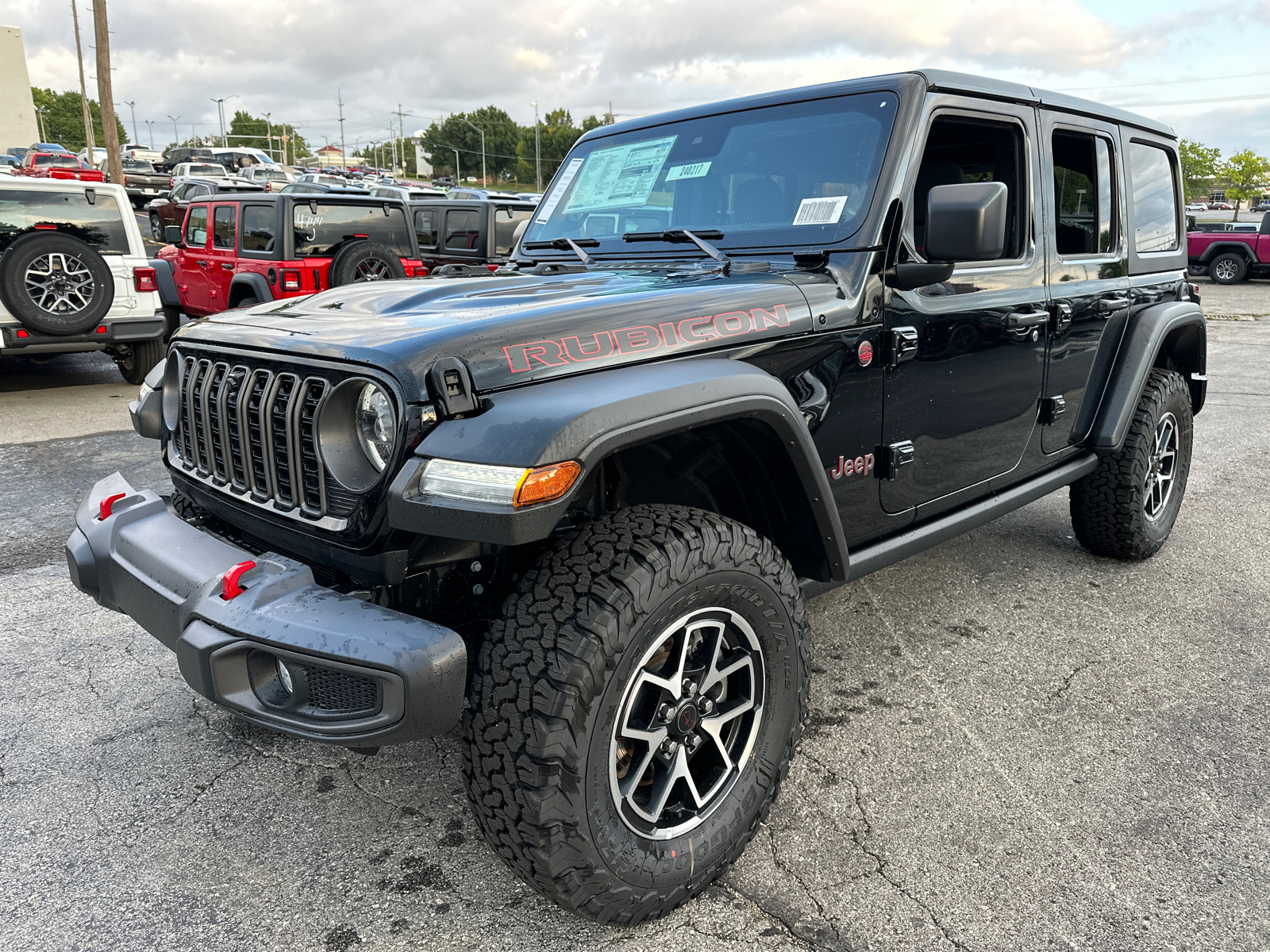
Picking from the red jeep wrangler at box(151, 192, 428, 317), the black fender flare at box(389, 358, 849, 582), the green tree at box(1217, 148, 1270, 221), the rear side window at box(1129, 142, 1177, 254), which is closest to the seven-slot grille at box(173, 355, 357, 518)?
the black fender flare at box(389, 358, 849, 582)

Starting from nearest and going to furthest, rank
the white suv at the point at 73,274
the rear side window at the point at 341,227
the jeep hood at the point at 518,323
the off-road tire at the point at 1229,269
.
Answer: the jeep hood at the point at 518,323
the white suv at the point at 73,274
the rear side window at the point at 341,227
the off-road tire at the point at 1229,269

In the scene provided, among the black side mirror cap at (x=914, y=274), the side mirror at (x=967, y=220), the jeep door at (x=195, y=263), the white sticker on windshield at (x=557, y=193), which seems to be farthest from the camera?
the jeep door at (x=195, y=263)

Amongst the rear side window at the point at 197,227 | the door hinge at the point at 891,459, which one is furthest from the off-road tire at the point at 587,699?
the rear side window at the point at 197,227

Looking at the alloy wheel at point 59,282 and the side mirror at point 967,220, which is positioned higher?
the side mirror at point 967,220

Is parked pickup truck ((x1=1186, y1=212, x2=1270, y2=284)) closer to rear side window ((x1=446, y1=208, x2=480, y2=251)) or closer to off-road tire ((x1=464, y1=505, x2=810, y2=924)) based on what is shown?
rear side window ((x1=446, y1=208, x2=480, y2=251))

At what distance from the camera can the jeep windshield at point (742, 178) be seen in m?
2.80

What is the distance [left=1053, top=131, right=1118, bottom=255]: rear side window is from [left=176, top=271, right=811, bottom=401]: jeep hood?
1561mm

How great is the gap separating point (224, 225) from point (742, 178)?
881cm

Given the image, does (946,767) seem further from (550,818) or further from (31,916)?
(31,916)

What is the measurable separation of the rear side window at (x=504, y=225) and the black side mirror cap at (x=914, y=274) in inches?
354

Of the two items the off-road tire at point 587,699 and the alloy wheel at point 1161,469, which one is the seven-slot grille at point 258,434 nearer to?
the off-road tire at point 587,699

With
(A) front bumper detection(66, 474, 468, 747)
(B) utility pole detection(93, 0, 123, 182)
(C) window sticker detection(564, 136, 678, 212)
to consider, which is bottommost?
(A) front bumper detection(66, 474, 468, 747)

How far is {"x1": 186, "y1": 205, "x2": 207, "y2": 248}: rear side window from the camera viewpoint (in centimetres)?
1052

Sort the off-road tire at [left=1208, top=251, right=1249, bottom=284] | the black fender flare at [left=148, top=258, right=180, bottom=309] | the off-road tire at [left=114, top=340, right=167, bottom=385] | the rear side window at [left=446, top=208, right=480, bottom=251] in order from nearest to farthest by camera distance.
Result: the black fender flare at [left=148, top=258, right=180, bottom=309]
the off-road tire at [left=114, top=340, right=167, bottom=385]
the rear side window at [left=446, top=208, right=480, bottom=251]
the off-road tire at [left=1208, top=251, right=1249, bottom=284]
